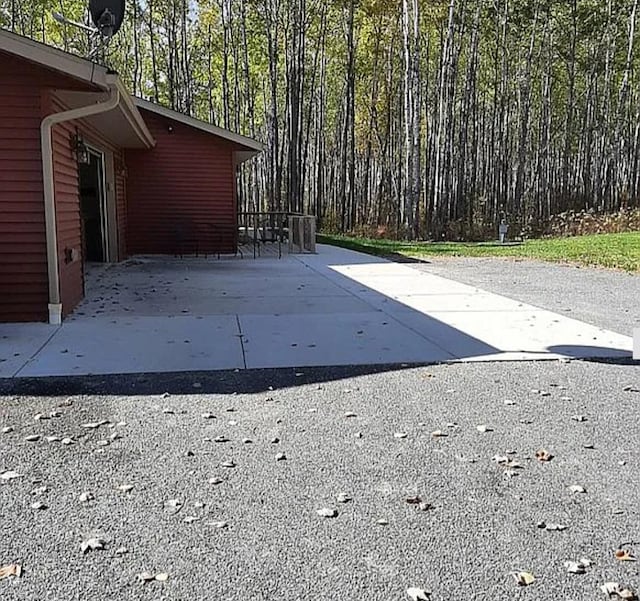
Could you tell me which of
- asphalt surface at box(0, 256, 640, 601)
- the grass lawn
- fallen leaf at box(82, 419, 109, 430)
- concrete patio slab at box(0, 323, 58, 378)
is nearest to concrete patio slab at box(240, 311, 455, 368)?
asphalt surface at box(0, 256, 640, 601)

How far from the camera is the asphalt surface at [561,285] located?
6379 mm

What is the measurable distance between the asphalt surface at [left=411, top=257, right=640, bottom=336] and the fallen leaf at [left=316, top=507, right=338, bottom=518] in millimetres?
3956

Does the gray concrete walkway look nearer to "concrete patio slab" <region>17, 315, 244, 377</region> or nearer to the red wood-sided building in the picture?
"concrete patio slab" <region>17, 315, 244, 377</region>

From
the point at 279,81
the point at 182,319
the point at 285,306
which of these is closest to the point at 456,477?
the point at 182,319

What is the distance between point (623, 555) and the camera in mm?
2035

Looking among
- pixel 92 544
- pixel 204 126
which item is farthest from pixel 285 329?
pixel 204 126

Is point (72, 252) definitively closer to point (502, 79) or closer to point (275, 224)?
point (275, 224)

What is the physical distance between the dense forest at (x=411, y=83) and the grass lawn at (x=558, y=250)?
→ 3075 mm

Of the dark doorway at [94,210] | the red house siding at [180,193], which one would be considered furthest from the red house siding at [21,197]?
the red house siding at [180,193]

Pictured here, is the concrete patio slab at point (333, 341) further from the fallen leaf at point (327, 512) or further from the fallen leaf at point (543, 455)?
the fallen leaf at point (327, 512)

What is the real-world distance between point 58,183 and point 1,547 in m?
4.42

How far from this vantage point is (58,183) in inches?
232

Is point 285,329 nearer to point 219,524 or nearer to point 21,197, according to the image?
point 21,197

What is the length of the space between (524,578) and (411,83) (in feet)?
52.2
